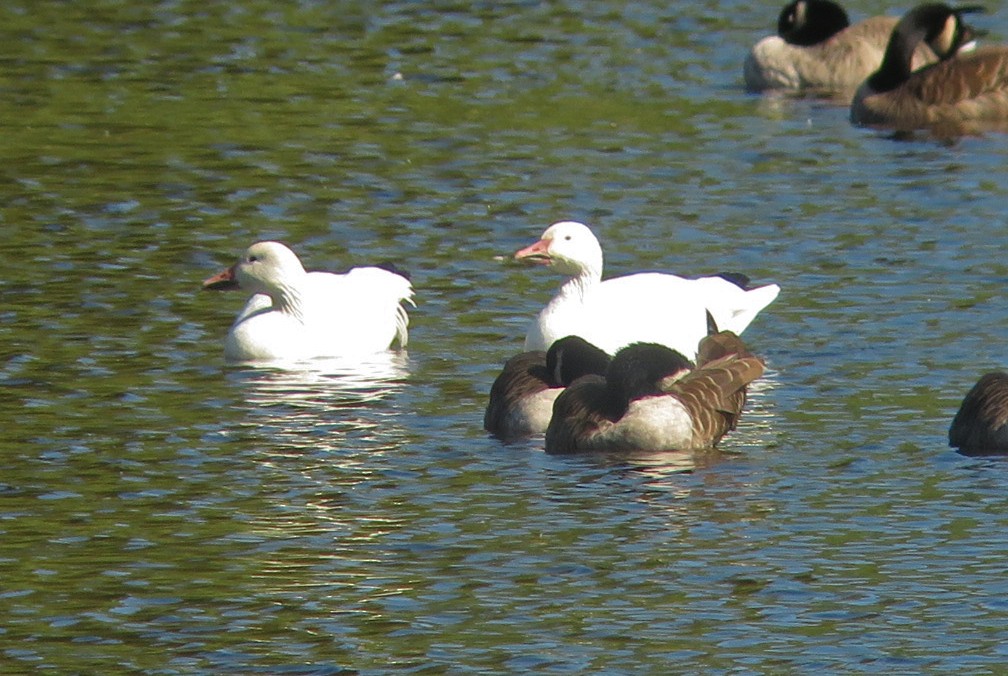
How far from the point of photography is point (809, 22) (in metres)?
26.3

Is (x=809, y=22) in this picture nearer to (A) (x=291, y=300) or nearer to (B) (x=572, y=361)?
(A) (x=291, y=300)

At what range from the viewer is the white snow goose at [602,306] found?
48.6ft

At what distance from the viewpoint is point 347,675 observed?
9594 millimetres

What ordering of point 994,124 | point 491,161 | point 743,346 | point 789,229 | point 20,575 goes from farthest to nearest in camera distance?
point 994,124
point 491,161
point 789,229
point 743,346
point 20,575

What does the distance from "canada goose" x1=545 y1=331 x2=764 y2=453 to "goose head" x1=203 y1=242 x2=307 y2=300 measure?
324 cm

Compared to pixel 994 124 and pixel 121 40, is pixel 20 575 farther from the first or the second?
pixel 121 40

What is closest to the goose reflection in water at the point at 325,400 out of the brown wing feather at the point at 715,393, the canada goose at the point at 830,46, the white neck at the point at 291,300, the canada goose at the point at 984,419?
the white neck at the point at 291,300

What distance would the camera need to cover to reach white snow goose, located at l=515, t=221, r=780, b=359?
1481cm

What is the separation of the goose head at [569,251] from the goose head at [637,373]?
4.63 feet

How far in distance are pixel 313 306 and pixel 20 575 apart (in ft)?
17.3

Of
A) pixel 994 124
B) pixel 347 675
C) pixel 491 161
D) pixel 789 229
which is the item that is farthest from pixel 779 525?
pixel 994 124

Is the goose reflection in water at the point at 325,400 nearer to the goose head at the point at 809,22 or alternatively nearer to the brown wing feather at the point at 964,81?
the brown wing feather at the point at 964,81

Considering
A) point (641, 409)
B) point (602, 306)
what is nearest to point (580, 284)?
point (602, 306)

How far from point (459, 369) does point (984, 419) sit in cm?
378
